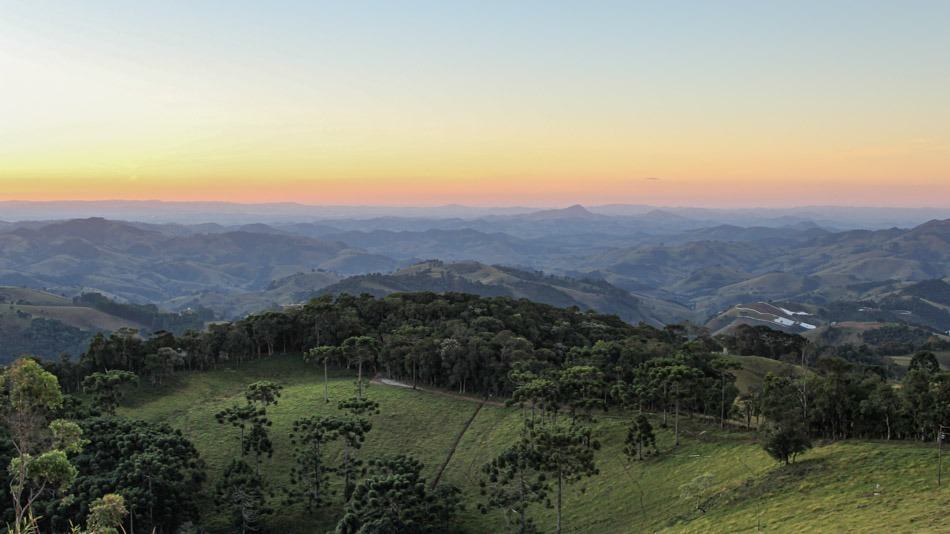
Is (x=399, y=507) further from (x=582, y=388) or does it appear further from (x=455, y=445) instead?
Result: (x=582, y=388)

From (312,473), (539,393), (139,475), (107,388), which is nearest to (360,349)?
(312,473)

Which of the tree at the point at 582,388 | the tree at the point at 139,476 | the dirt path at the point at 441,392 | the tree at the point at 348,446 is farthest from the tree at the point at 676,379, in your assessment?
the tree at the point at 139,476

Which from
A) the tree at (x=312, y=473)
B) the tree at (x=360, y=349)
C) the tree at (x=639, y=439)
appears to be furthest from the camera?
the tree at (x=360, y=349)

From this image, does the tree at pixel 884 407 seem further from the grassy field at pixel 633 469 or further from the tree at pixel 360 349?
the tree at pixel 360 349

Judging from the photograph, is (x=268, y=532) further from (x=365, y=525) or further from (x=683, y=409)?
(x=683, y=409)

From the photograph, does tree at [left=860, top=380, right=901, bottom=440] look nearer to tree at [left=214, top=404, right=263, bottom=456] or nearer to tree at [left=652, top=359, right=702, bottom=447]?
tree at [left=652, top=359, right=702, bottom=447]

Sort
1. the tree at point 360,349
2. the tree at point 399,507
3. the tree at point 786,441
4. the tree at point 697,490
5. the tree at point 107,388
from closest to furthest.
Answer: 1. the tree at point 786,441
2. the tree at point 697,490
3. the tree at point 399,507
4. the tree at point 107,388
5. the tree at point 360,349

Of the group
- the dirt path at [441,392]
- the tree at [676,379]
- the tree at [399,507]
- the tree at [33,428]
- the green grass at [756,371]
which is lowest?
the green grass at [756,371]
